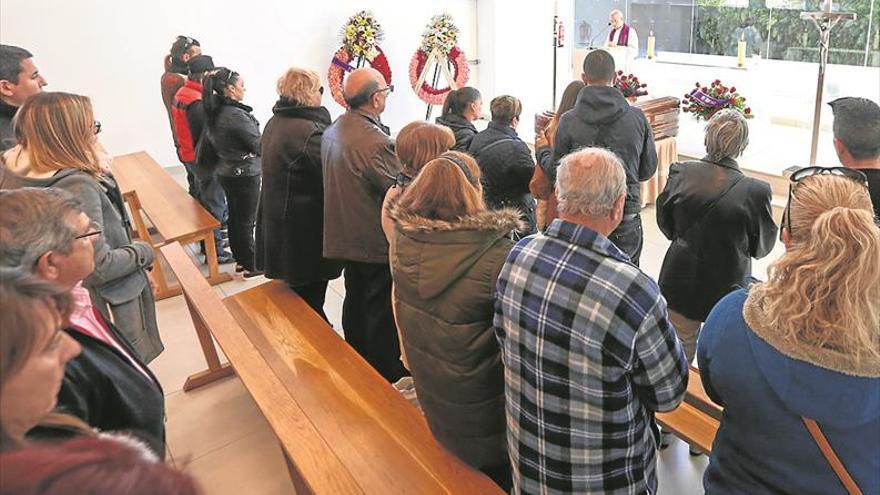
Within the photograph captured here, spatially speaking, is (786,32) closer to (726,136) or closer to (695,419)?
(726,136)

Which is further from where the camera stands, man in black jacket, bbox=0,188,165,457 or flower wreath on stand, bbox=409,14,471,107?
flower wreath on stand, bbox=409,14,471,107

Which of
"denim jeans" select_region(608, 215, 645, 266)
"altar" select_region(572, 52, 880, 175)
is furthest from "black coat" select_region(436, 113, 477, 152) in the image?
"altar" select_region(572, 52, 880, 175)

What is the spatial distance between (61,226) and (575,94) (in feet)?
8.18

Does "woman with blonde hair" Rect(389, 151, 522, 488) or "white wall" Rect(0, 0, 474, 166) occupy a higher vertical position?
"white wall" Rect(0, 0, 474, 166)

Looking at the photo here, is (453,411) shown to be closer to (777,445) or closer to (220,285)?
(777,445)

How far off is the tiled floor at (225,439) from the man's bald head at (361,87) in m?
1.51

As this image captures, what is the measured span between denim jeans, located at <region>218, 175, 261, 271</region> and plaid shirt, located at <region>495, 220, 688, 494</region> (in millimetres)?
2873

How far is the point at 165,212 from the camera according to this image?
4359 mm

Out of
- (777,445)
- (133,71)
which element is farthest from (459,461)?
(133,71)

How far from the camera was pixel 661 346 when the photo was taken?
1440 millimetres

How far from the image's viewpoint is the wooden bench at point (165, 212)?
4.07 meters

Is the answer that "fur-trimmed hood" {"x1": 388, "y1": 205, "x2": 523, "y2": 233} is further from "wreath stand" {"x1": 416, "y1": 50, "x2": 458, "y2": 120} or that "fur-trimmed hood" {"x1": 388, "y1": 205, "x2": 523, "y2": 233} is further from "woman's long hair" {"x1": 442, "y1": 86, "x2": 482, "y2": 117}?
"wreath stand" {"x1": 416, "y1": 50, "x2": 458, "y2": 120}

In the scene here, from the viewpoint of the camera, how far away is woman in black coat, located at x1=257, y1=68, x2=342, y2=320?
9.59 feet

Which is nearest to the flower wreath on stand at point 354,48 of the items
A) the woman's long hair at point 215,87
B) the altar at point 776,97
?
the altar at point 776,97
